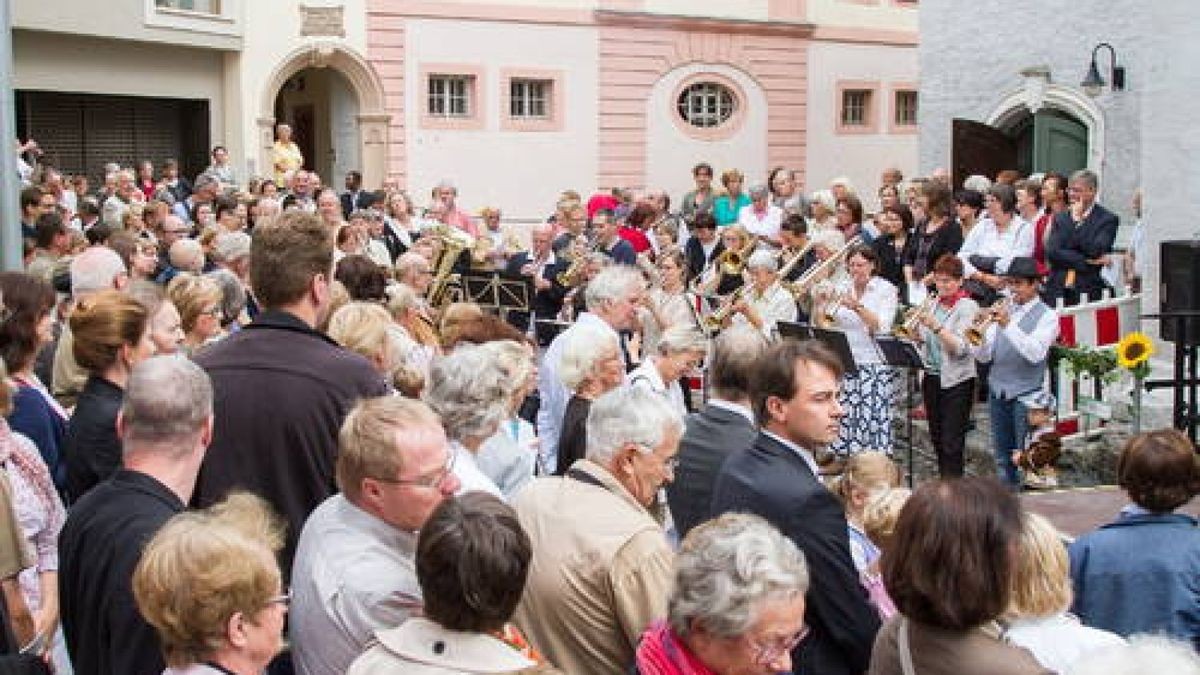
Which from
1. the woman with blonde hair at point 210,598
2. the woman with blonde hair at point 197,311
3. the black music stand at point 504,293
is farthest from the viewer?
the black music stand at point 504,293

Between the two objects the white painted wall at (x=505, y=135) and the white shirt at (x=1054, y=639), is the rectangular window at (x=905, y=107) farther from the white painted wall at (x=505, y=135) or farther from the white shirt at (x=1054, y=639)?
the white shirt at (x=1054, y=639)

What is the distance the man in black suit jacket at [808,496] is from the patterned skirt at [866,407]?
6.09 m

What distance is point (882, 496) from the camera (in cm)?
481

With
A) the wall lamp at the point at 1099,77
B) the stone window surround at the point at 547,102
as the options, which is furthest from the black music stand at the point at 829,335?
the stone window surround at the point at 547,102

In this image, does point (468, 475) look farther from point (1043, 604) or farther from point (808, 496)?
point (1043, 604)

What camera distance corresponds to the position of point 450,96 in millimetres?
27031

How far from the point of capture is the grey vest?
10.1m

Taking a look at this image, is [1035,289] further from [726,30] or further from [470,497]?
[726,30]

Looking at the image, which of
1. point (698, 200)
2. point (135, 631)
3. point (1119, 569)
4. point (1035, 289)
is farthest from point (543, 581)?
point (698, 200)

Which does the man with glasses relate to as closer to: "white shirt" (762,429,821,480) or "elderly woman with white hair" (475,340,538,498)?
"white shirt" (762,429,821,480)

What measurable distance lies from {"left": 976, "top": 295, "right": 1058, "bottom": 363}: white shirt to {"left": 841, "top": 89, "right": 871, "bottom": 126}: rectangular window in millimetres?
22084

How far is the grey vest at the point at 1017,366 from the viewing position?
1012 centimetres

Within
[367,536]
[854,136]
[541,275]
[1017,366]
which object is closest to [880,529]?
[367,536]

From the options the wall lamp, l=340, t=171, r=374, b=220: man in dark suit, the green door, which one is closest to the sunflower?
the wall lamp
